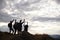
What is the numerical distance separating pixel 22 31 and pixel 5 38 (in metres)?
4.56

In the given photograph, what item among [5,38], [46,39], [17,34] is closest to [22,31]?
[17,34]

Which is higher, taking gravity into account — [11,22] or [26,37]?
[11,22]

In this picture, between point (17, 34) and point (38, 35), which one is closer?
point (17, 34)

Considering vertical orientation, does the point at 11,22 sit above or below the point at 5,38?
above

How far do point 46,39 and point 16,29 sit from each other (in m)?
8.13

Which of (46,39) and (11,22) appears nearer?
(11,22)

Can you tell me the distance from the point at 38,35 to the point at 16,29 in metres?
8.96

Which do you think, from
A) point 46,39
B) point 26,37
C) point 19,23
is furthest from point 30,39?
point 46,39

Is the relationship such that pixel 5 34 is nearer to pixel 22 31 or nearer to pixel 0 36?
pixel 0 36

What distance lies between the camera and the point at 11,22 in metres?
38.7

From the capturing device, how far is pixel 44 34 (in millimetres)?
46562

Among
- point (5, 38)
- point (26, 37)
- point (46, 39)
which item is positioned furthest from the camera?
point (46, 39)

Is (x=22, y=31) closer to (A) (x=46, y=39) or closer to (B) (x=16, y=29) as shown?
(B) (x=16, y=29)

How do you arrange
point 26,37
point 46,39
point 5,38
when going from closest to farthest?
point 26,37 → point 5,38 → point 46,39
